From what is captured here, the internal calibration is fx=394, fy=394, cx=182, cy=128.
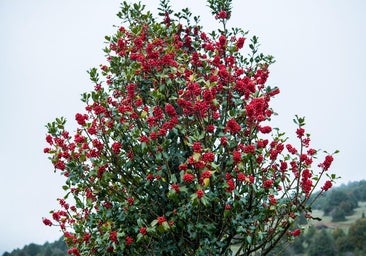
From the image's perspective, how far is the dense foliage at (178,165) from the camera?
769 centimetres

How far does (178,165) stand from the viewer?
28.3 ft

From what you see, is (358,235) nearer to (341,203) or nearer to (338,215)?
(338,215)

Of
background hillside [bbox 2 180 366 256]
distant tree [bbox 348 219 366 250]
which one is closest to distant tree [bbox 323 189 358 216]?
background hillside [bbox 2 180 366 256]

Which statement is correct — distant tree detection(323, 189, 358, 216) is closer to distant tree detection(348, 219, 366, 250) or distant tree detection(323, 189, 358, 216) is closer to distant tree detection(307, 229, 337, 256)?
distant tree detection(348, 219, 366, 250)

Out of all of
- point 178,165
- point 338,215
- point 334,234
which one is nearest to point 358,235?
point 334,234

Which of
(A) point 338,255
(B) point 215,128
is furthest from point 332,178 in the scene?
(A) point 338,255

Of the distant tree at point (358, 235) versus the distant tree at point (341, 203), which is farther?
the distant tree at point (341, 203)

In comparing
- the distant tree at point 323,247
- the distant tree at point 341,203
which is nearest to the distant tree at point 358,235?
the distant tree at point 323,247

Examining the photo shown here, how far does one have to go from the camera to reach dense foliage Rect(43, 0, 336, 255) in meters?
7.69

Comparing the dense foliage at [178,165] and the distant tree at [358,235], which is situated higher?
the dense foliage at [178,165]

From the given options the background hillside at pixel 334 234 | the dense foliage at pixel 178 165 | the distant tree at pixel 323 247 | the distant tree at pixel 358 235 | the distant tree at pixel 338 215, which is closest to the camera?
the dense foliage at pixel 178 165

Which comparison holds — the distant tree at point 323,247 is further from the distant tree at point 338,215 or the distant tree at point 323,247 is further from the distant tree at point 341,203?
the distant tree at point 341,203

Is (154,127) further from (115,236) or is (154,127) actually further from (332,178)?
(332,178)

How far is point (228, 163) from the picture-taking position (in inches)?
309
